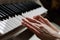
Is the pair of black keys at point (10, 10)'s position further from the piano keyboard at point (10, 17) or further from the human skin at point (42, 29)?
the human skin at point (42, 29)

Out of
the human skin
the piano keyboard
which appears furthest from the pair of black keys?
the human skin

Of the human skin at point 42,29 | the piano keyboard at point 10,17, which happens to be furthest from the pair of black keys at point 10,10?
the human skin at point 42,29

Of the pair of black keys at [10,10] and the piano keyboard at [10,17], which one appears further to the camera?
the pair of black keys at [10,10]

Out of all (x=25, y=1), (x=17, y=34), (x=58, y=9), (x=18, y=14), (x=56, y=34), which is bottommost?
(x=56, y=34)

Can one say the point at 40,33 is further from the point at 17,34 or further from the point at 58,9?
the point at 58,9

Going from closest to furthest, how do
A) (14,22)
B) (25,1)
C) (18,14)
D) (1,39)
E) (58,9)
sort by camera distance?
(1,39) → (14,22) → (18,14) → (25,1) → (58,9)

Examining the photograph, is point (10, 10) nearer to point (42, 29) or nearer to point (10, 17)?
point (10, 17)

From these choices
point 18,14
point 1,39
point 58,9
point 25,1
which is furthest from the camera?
point 58,9

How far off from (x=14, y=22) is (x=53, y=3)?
8.84 feet

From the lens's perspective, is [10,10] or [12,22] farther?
[10,10]

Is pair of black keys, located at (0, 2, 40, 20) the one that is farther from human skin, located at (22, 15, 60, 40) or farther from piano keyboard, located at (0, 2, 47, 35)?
human skin, located at (22, 15, 60, 40)

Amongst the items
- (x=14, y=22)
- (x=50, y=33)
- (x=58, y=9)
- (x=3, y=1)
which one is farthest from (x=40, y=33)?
(x=58, y=9)

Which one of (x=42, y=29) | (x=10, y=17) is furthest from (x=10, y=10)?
(x=42, y=29)

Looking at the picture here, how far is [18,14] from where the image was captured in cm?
94
